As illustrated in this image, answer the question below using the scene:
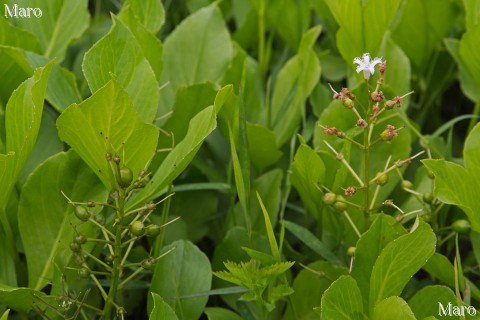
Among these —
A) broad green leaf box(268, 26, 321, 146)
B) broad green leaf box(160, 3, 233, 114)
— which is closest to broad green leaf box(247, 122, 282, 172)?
broad green leaf box(268, 26, 321, 146)

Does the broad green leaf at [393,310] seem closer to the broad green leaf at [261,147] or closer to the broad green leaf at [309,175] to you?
the broad green leaf at [309,175]

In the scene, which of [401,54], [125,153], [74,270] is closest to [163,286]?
[74,270]

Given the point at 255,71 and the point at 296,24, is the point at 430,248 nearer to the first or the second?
the point at 255,71

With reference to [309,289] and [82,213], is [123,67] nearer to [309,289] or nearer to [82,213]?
[82,213]

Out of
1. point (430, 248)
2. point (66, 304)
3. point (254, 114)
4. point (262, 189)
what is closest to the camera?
point (430, 248)

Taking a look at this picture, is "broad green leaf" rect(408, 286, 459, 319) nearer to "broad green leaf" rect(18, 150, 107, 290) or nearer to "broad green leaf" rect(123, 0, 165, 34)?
"broad green leaf" rect(18, 150, 107, 290)

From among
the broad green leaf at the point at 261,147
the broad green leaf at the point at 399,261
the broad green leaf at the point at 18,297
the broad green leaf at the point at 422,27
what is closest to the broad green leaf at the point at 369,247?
the broad green leaf at the point at 399,261
